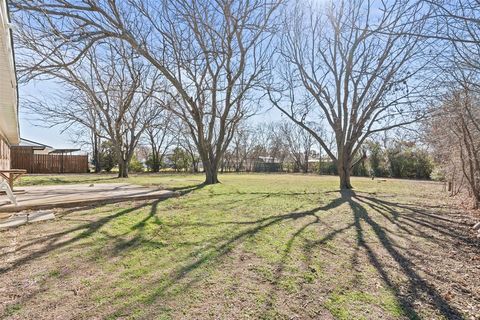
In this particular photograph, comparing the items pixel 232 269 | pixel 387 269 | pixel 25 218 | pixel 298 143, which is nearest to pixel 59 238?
pixel 25 218

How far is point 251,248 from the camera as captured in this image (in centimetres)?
308

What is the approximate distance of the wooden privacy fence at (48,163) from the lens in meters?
18.9

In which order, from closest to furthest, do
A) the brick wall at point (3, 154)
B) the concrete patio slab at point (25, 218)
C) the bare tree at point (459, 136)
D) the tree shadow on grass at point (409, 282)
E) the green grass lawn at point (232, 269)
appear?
the green grass lawn at point (232, 269) → the tree shadow on grass at point (409, 282) → the concrete patio slab at point (25, 218) → the bare tree at point (459, 136) → the brick wall at point (3, 154)

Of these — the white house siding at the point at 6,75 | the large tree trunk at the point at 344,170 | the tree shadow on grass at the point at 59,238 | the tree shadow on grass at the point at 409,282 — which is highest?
the white house siding at the point at 6,75

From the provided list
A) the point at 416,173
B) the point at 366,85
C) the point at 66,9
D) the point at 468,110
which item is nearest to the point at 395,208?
the point at 468,110

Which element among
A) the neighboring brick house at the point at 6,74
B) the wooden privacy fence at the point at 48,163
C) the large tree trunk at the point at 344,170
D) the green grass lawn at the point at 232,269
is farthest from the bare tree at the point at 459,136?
the wooden privacy fence at the point at 48,163

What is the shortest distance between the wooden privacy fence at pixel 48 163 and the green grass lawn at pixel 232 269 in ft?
64.9

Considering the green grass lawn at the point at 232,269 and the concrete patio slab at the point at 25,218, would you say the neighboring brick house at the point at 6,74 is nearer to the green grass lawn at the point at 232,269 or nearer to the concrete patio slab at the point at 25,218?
the concrete patio slab at the point at 25,218

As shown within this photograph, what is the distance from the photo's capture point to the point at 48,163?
789 inches

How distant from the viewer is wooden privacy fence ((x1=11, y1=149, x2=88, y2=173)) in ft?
62.0

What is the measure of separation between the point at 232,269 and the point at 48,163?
919 inches

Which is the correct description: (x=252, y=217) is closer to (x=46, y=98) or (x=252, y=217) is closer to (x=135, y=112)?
(x=135, y=112)

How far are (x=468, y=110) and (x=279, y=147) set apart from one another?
3459 cm

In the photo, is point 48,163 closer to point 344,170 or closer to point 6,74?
point 6,74
